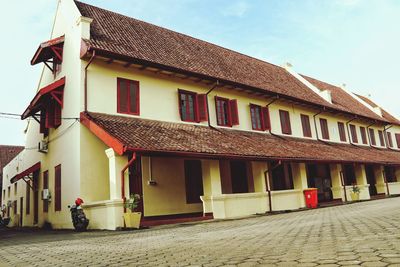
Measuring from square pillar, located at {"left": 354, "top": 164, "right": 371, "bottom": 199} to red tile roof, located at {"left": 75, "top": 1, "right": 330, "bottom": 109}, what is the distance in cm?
467

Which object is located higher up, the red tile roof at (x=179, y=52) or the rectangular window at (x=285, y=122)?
the red tile roof at (x=179, y=52)

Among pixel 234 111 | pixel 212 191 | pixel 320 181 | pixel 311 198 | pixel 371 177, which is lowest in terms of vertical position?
pixel 311 198

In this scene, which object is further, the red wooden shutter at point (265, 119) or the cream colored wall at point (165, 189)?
the red wooden shutter at point (265, 119)

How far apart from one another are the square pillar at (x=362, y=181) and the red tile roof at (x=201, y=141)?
76.5 inches

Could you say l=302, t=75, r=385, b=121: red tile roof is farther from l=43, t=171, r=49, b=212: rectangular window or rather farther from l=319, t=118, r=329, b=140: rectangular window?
l=43, t=171, r=49, b=212: rectangular window

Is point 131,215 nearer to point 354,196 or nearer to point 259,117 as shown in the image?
point 259,117

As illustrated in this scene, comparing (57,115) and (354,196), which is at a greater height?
(57,115)

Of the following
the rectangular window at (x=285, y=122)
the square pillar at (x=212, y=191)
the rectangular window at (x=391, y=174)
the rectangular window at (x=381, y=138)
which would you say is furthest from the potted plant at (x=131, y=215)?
the rectangular window at (x=381, y=138)

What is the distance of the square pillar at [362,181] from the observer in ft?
68.3

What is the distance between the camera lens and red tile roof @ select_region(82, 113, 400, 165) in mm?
11336

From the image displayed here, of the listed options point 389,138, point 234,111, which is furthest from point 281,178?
point 389,138

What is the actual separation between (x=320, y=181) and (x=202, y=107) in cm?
1047

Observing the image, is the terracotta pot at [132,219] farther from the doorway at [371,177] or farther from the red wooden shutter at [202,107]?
the doorway at [371,177]

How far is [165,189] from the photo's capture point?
13797 millimetres
